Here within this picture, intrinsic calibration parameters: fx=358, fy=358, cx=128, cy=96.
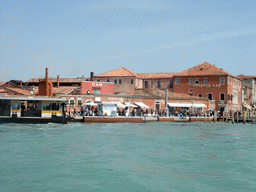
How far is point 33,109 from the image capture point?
28.3 m

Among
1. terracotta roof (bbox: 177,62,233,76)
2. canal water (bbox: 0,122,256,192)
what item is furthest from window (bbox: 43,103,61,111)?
terracotta roof (bbox: 177,62,233,76)

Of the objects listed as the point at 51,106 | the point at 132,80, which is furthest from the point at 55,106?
the point at 132,80

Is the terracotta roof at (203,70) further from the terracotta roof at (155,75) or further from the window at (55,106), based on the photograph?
the window at (55,106)

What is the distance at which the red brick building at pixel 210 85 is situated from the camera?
51.0 m

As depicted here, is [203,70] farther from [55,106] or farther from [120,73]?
[55,106]

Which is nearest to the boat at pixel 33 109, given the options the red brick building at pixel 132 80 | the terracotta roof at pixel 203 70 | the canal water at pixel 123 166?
the canal water at pixel 123 166

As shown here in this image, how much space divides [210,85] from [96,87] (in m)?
16.9

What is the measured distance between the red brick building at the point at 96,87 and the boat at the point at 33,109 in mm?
16592

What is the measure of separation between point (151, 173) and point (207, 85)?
4291 centimetres

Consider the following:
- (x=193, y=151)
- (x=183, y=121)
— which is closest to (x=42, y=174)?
(x=193, y=151)

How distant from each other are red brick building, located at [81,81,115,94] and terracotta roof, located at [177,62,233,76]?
1257 cm

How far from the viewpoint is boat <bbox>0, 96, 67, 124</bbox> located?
2747 centimetres

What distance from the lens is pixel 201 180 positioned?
988 cm

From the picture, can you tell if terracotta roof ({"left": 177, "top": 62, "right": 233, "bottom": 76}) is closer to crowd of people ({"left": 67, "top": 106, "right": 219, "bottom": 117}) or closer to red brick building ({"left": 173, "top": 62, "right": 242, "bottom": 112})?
red brick building ({"left": 173, "top": 62, "right": 242, "bottom": 112})
